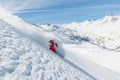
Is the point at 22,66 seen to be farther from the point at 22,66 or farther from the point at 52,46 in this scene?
the point at 52,46

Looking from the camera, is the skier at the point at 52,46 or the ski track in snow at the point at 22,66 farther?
the skier at the point at 52,46

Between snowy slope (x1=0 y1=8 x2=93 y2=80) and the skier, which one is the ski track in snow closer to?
snowy slope (x1=0 y1=8 x2=93 y2=80)

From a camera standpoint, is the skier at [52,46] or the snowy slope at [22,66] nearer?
the snowy slope at [22,66]

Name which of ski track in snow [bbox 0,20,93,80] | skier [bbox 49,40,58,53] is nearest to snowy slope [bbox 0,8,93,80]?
ski track in snow [bbox 0,20,93,80]

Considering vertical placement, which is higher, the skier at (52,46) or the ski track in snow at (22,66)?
the skier at (52,46)

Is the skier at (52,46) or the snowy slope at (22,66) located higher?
the skier at (52,46)

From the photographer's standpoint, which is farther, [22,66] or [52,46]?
[52,46]

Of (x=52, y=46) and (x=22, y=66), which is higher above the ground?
(x=52, y=46)

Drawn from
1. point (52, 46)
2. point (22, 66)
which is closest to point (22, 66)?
point (22, 66)

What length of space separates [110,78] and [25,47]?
856 cm

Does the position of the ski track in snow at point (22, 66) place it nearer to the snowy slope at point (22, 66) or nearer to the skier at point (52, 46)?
the snowy slope at point (22, 66)

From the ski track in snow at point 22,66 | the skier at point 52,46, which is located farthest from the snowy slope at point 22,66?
the skier at point 52,46

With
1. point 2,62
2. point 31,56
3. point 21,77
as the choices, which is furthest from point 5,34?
point 21,77

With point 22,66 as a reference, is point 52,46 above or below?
above
